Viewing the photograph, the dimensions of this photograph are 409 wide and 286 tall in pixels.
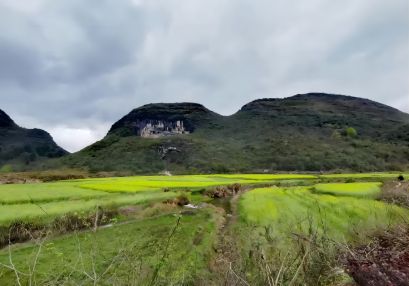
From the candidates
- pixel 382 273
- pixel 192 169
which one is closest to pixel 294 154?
pixel 192 169

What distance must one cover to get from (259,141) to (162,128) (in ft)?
231

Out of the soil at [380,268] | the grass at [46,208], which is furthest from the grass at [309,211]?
the soil at [380,268]

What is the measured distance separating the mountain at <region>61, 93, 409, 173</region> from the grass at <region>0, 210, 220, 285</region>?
252 feet

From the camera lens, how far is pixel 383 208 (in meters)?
22.8

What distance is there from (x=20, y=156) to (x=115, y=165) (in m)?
97.5

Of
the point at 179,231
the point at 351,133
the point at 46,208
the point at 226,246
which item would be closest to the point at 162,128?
the point at 351,133

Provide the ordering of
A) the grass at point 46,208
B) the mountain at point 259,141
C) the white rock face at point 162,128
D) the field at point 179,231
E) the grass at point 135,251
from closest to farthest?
the field at point 179,231 → the grass at point 135,251 → the grass at point 46,208 → the mountain at point 259,141 → the white rock face at point 162,128

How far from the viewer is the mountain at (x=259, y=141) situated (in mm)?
104812

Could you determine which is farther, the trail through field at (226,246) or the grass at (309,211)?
the grass at (309,211)

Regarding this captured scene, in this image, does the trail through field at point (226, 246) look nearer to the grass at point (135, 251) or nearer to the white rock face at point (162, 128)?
the grass at point (135, 251)

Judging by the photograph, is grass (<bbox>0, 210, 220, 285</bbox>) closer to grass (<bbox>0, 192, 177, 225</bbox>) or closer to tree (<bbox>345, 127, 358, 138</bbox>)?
grass (<bbox>0, 192, 177, 225</bbox>)

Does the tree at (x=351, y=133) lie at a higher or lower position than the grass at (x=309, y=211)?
higher

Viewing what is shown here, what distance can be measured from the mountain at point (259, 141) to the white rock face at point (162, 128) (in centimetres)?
51

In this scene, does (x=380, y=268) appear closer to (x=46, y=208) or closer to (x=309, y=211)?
(x=309, y=211)
